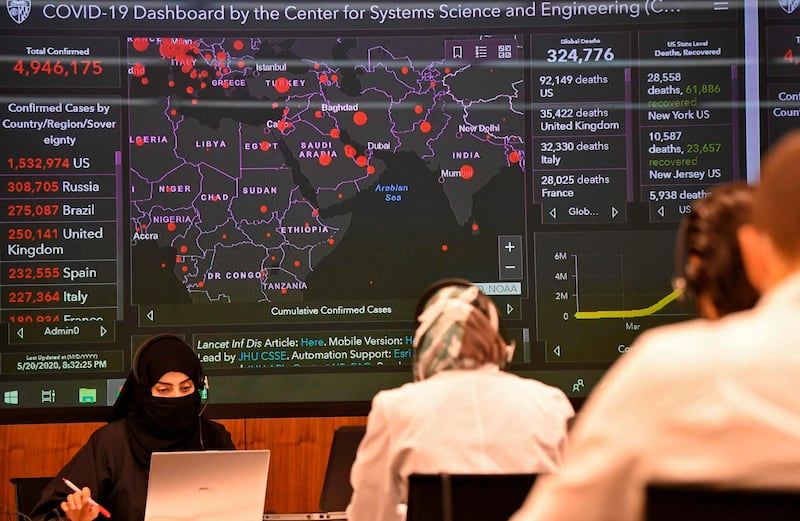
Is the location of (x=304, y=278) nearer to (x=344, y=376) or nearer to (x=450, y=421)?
(x=344, y=376)

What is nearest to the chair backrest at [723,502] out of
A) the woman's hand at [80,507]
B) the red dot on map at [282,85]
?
the woman's hand at [80,507]

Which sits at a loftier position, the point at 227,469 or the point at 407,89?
the point at 407,89

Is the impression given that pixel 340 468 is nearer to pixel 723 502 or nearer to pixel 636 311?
pixel 636 311

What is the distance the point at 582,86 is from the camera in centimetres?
456

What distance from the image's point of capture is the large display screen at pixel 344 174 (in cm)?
445

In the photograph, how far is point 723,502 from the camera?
43.1 inches

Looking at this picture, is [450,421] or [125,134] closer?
[450,421]

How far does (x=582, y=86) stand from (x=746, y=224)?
120 inches


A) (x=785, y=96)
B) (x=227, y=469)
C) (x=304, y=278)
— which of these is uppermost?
(x=785, y=96)

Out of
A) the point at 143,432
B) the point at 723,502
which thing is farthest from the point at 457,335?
the point at 143,432

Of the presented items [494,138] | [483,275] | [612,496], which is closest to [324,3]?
[494,138]

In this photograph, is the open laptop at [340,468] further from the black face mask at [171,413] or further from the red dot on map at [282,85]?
the red dot on map at [282,85]

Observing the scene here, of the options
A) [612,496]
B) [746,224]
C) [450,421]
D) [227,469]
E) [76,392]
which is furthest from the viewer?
[76,392]

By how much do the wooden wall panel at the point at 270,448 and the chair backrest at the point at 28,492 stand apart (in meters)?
0.61
